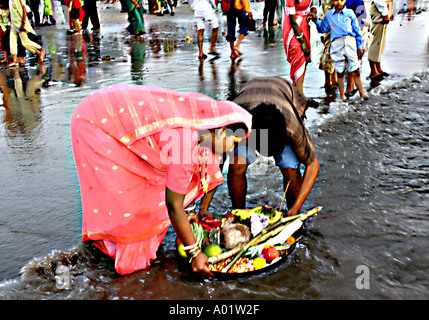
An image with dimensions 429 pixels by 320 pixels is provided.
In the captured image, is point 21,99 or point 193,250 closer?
point 193,250

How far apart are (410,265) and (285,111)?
1.23 m

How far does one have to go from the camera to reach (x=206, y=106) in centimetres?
229

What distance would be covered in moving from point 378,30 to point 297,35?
1.85 m

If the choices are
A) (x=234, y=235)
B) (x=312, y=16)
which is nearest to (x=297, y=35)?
(x=312, y=16)

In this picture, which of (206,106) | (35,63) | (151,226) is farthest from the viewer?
(35,63)

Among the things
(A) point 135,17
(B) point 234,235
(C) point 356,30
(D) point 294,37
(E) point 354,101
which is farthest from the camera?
(A) point 135,17

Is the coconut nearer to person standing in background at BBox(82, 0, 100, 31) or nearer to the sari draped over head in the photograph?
the sari draped over head

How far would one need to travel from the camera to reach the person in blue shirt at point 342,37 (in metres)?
5.32

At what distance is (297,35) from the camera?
17.9 ft

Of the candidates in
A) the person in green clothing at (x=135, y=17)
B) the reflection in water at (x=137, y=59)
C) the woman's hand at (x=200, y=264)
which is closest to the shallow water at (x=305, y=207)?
the woman's hand at (x=200, y=264)

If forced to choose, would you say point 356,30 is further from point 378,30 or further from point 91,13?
point 91,13

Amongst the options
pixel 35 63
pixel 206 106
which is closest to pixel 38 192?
pixel 206 106

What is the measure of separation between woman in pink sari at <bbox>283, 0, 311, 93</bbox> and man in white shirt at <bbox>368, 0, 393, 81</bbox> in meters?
1.45
